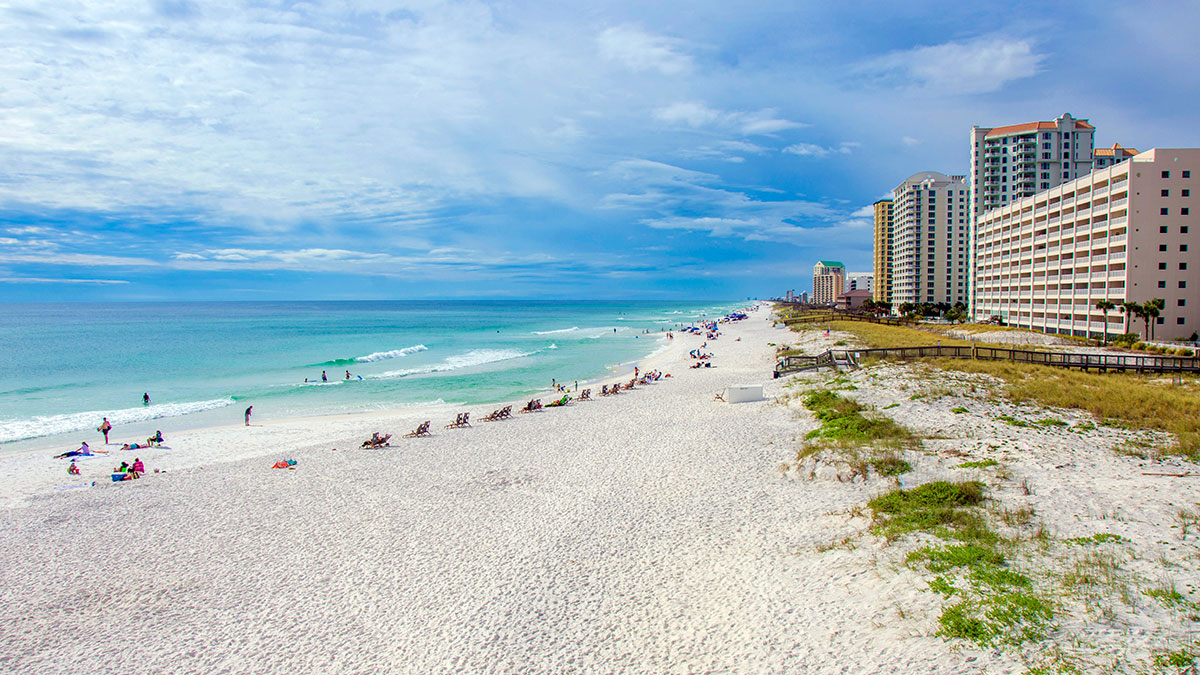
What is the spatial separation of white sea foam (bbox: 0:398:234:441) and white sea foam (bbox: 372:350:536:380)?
1287 cm

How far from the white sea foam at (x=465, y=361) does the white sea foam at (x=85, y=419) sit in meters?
12.9

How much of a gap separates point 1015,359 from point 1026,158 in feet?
241

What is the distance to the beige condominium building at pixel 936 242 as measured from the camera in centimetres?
10288

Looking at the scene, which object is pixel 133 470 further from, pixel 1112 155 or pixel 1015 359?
pixel 1112 155

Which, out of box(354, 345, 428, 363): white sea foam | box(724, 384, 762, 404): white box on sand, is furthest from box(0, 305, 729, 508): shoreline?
box(354, 345, 428, 363): white sea foam

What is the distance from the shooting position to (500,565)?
437 inches

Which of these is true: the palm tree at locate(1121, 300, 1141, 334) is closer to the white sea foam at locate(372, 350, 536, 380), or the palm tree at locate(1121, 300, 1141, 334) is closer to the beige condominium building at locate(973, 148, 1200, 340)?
the beige condominium building at locate(973, 148, 1200, 340)

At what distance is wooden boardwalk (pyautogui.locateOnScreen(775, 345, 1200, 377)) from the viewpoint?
1031 inches

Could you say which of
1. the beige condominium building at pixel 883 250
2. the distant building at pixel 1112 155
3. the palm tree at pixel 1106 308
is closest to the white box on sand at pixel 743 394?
the palm tree at pixel 1106 308

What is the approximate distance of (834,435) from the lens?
17.8 meters

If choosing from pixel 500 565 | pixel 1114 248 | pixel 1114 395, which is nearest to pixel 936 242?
pixel 1114 248

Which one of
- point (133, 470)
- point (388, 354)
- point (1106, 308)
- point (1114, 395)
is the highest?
point (1106, 308)

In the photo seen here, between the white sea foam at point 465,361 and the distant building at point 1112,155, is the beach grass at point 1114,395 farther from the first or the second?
the distant building at point 1112,155

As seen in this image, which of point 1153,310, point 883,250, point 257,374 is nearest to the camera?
point 1153,310
